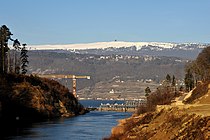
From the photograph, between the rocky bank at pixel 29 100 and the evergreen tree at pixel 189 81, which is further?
the evergreen tree at pixel 189 81

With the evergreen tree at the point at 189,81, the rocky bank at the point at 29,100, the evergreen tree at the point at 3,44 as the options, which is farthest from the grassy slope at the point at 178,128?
the evergreen tree at the point at 189,81

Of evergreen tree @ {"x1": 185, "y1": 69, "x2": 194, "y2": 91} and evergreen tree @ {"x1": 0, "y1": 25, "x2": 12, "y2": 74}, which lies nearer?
evergreen tree @ {"x1": 0, "y1": 25, "x2": 12, "y2": 74}

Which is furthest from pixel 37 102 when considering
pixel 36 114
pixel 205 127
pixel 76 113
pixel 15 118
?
pixel 205 127

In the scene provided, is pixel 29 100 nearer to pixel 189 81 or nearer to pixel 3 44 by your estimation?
pixel 3 44

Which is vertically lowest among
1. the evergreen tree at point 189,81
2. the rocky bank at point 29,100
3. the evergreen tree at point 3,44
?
the rocky bank at point 29,100

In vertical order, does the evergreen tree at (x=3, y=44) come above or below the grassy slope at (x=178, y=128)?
above

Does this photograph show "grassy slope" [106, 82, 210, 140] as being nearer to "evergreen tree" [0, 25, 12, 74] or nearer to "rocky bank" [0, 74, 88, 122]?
"rocky bank" [0, 74, 88, 122]

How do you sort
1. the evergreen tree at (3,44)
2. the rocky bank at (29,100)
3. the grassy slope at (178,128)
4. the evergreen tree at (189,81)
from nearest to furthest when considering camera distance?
the grassy slope at (178,128), the rocky bank at (29,100), the evergreen tree at (3,44), the evergreen tree at (189,81)

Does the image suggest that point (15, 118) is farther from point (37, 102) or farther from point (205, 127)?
point (205, 127)

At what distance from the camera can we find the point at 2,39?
136125 mm

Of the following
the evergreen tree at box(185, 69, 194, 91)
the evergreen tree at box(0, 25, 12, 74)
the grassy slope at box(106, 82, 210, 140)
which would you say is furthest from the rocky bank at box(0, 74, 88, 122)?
the grassy slope at box(106, 82, 210, 140)

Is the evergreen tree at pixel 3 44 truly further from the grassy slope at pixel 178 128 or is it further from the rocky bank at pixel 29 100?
the grassy slope at pixel 178 128

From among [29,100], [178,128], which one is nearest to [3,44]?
[29,100]

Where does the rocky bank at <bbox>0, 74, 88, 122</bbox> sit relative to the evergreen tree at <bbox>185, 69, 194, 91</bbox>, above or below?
below
